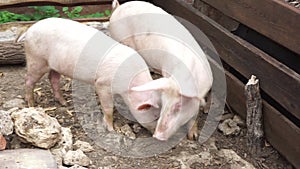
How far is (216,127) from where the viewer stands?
3.26 metres

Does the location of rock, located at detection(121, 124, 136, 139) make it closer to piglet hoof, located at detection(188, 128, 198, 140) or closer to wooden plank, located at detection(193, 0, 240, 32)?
piglet hoof, located at detection(188, 128, 198, 140)

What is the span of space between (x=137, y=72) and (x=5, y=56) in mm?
1407

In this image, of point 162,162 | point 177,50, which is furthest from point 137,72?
point 162,162

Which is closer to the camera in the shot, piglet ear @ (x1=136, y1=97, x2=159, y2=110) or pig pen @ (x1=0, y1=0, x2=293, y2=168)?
piglet ear @ (x1=136, y1=97, x2=159, y2=110)

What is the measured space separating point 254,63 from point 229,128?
45 centimetres

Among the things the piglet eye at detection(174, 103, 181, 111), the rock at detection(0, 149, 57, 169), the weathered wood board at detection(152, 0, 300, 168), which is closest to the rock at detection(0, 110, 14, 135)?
the rock at detection(0, 149, 57, 169)

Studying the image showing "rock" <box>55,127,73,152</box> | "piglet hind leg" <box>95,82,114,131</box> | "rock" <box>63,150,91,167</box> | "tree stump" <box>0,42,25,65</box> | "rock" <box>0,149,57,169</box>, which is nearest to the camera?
"rock" <box>0,149,57,169</box>

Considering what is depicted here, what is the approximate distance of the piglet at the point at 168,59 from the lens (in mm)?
2674

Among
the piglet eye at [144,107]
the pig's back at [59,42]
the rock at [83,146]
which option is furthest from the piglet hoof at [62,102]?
the piglet eye at [144,107]

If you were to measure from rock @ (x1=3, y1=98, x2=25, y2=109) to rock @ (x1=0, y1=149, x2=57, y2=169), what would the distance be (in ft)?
2.84

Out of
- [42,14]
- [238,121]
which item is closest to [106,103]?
[238,121]

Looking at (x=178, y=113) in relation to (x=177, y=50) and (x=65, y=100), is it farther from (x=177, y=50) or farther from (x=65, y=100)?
(x=65, y=100)

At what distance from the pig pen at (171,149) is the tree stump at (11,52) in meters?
0.38

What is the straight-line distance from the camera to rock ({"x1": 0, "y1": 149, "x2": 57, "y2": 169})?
2395 mm
